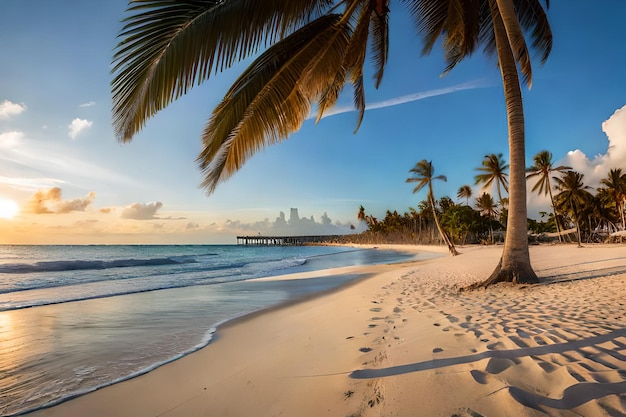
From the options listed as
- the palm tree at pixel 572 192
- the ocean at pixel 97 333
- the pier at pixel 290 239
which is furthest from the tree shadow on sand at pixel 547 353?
the pier at pixel 290 239

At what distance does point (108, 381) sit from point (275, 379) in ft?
5.40

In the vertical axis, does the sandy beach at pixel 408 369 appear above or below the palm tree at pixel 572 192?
below

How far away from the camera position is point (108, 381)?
10.1 feet

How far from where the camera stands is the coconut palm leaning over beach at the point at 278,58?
3.81 meters

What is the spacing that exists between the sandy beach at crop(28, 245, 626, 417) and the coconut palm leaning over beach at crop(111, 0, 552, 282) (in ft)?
8.69

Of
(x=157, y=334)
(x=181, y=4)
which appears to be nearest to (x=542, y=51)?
(x=181, y=4)

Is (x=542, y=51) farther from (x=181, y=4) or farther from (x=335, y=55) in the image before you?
(x=181, y=4)

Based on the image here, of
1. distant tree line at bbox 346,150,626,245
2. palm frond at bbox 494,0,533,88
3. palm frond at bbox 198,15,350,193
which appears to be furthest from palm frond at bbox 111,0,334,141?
distant tree line at bbox 346,150,626,245

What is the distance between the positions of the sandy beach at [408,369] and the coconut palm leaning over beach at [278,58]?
2.65 meters

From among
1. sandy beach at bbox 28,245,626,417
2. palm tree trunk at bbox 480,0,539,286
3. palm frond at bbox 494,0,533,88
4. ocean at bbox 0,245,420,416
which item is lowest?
ocean at bbox 0,245,420,416

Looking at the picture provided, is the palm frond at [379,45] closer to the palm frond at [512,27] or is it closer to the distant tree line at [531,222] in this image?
the palm frond at [512,27]

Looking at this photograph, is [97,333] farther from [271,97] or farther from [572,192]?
[572,192]

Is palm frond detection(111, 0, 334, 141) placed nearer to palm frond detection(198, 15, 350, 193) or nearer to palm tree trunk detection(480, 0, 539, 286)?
palm frond detection(198, 15, 350, 193)

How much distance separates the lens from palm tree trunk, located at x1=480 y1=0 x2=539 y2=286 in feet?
22.4
